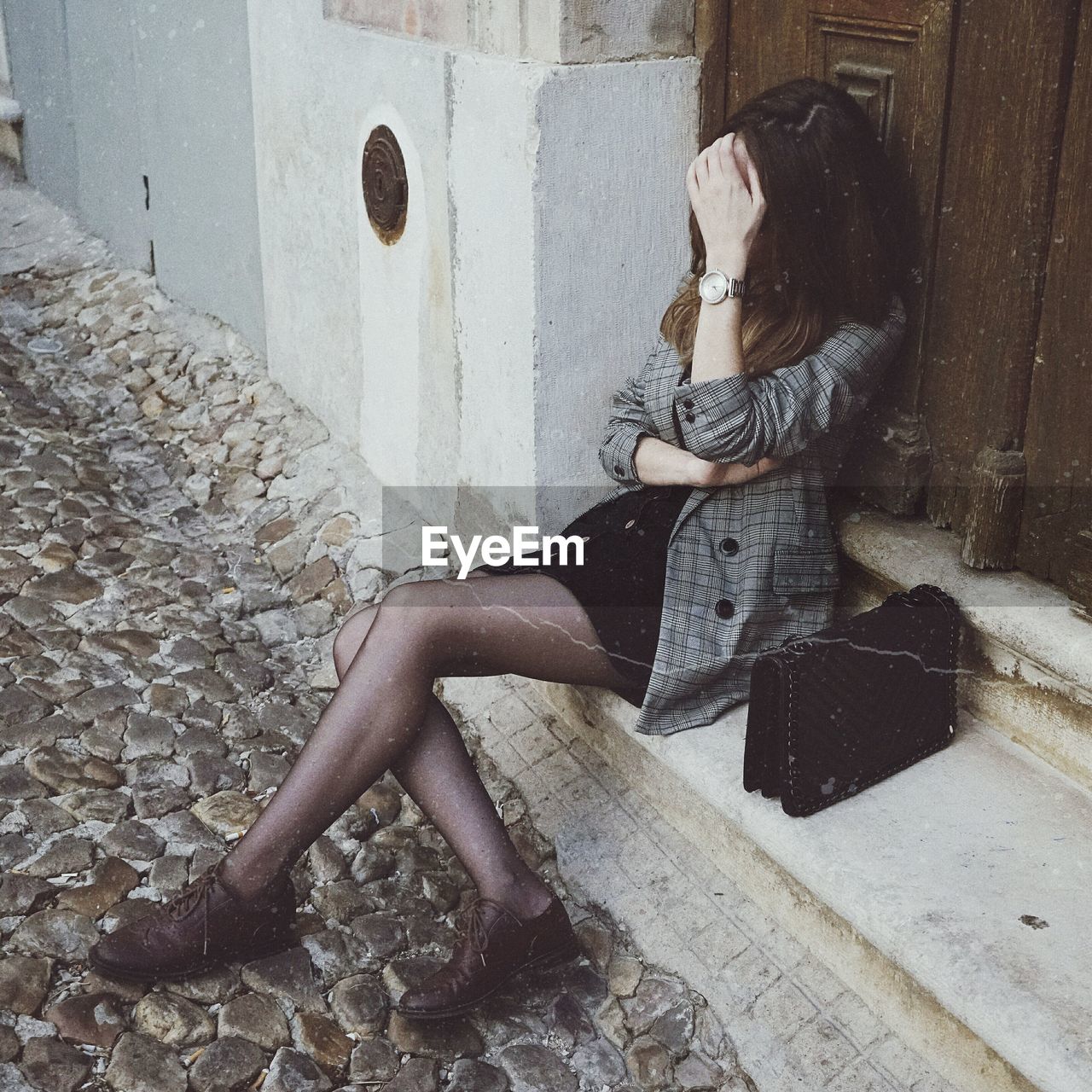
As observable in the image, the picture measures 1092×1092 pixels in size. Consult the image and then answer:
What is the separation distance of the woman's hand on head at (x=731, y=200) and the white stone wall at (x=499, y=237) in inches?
19.8

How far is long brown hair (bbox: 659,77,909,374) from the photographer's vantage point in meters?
2.39

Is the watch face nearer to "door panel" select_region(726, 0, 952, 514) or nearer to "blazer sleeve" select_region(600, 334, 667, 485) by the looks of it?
"blazer sleeve" select_region(600, 334, 667, 485)

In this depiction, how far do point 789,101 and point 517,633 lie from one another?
1.07 m

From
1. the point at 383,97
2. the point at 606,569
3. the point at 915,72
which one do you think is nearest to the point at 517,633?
the point at 606,569

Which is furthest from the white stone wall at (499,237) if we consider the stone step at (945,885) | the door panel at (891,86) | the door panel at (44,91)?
the door panel at (44,91)

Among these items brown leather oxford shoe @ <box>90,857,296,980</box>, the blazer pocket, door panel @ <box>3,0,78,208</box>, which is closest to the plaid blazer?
the blazer pocket

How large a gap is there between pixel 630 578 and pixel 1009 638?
686 millimetres

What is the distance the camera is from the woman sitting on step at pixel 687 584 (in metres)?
2.41

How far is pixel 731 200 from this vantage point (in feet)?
8.00

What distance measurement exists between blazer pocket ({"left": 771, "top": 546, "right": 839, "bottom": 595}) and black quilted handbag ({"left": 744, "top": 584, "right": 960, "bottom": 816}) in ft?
0.50

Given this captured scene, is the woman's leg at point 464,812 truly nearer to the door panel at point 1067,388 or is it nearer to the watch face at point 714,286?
the watch face at point 714,286

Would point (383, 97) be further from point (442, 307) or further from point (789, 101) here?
point (789, 101)

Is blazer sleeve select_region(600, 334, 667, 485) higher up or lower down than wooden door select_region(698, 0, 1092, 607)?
lower down

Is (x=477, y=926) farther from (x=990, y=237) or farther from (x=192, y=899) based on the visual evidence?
(x=990, y=237)
